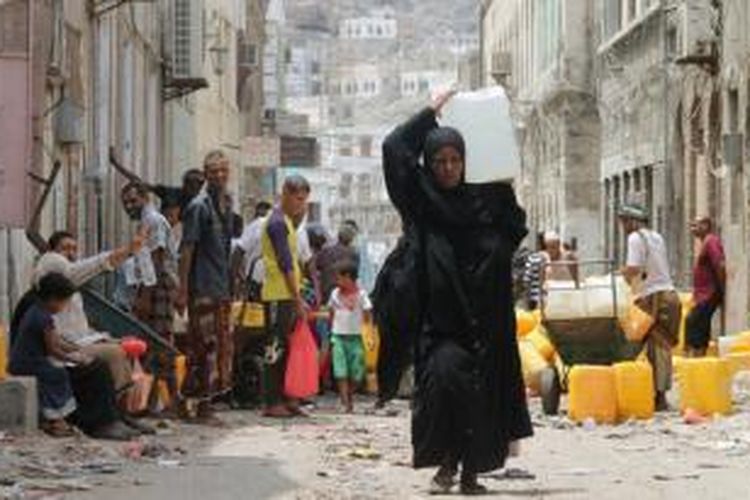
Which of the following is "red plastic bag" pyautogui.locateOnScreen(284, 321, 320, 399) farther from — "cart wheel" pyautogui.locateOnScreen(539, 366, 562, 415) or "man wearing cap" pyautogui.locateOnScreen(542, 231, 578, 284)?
"man wearing cap" pyautogui.locateOnScreen(542, 231, 578, 284)

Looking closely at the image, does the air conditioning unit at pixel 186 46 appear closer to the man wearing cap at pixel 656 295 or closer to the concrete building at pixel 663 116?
the concrete building at pixel 663 116

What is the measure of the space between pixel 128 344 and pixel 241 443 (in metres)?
1.37

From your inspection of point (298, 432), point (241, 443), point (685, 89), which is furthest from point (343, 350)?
point (685, 89)

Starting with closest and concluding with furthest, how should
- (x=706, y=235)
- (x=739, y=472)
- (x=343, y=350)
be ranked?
(x=739, y=472) < (x=343, y=350) < (x=706, y=235)

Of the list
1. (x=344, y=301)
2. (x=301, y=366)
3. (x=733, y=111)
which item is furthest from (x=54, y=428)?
(x=733, y=111)

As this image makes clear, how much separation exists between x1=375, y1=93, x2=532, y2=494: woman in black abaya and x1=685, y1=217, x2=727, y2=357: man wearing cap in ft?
35.4

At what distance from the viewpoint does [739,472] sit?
11625mm

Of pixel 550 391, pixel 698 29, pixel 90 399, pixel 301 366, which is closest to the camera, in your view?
pixel 90 399

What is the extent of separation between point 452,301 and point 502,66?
54.4m

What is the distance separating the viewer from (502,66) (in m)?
64.8

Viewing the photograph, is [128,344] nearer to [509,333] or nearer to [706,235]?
[509,333]

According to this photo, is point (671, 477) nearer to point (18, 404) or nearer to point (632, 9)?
point (18, 404)

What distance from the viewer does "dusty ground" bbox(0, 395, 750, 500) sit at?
10750 mm

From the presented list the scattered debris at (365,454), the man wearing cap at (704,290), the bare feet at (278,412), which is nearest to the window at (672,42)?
the man wearing cap at (704,290)
